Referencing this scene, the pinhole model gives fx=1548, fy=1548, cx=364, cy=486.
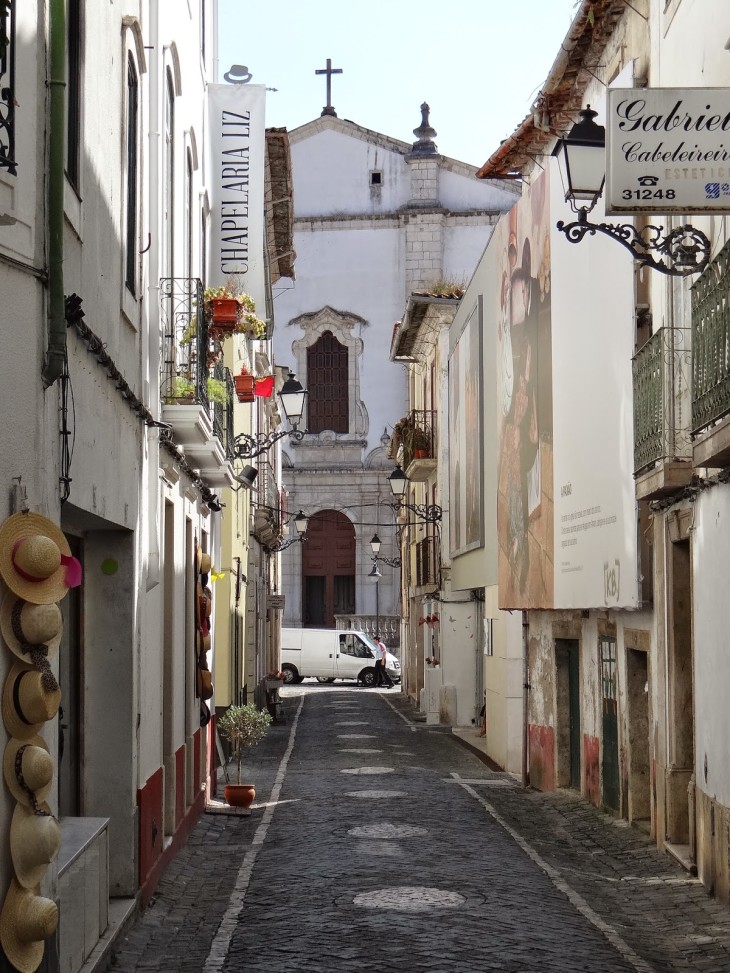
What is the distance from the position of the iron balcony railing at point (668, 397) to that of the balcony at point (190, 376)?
3776 mm

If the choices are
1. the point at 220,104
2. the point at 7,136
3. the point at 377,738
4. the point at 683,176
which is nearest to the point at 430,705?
the point at 377,738

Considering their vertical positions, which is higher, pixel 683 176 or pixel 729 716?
pixel 683 176

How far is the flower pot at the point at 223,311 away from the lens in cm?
1478

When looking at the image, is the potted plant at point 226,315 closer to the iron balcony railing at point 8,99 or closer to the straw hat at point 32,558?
the straw hat at point 32,558

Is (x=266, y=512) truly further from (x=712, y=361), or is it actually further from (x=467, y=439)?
(x=712, y=361)

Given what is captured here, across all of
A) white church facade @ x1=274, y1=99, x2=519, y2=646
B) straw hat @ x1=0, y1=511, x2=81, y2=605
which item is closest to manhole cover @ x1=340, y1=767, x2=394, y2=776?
straw hat @ x1=0, y1=511, x2=81, y2=605

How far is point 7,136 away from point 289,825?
9690 millimetres

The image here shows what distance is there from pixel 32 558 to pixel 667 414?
7148 millimetres

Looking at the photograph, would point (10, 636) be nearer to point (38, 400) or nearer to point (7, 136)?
point (38, 400)

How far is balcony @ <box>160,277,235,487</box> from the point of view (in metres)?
13.1

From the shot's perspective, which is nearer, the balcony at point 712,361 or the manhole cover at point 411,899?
the balcony at point 712,361

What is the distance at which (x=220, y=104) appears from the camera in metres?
Answer: 18.0

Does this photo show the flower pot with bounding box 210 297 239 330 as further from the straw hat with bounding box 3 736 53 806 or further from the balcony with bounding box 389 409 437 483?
the balcony with bounding box 389 409 437 483

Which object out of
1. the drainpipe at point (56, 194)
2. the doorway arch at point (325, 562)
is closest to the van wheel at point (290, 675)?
the doorway arch at point (325, 562)
